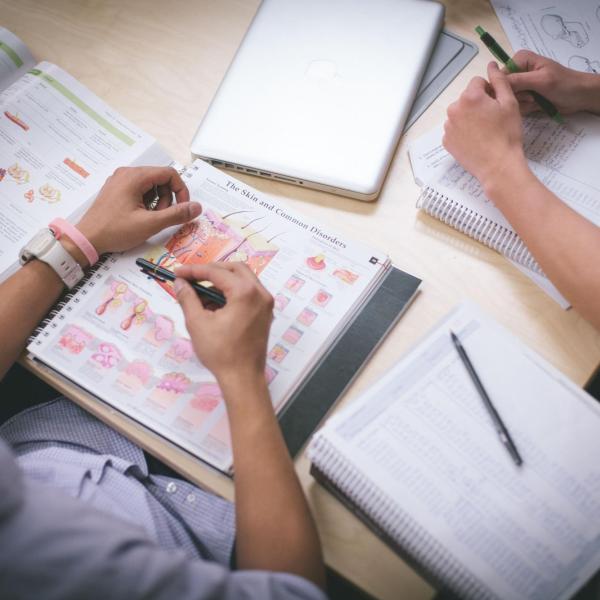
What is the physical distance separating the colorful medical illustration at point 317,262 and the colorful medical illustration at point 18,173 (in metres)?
0.47

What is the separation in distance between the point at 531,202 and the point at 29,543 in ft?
2.32

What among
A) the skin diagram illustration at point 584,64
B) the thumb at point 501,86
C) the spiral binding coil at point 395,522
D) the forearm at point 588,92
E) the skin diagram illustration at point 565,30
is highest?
the skin diagram illustration at point 565,30

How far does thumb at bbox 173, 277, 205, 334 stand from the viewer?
→ 0.72 metres

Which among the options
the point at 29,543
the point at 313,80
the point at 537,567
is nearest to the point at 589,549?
A: the point at 537,567

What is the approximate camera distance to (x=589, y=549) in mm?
611

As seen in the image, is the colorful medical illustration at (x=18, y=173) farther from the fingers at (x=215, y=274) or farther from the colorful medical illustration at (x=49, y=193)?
the fingers at (x=215, y=274)

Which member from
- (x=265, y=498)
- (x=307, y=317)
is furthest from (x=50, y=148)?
(x=265, y=498)

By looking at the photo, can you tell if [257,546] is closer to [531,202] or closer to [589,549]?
[589,549]

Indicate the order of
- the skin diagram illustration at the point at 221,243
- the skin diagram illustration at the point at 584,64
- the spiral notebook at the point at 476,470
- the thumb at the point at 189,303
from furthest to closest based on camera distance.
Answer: the skin diagram illustration at the point at 584,64
the skin diagram illustration at the point at 221,243
the thumb at the point at 189,303
the spiral notebook at the point at 476,470

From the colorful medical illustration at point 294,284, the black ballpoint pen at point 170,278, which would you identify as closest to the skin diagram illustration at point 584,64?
the colorful medical illustration at point 294,284

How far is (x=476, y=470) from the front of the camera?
2.11 feet

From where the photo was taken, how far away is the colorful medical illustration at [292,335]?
76 cm

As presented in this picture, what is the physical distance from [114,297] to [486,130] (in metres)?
0.58

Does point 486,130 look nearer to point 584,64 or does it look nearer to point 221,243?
point 584,64
